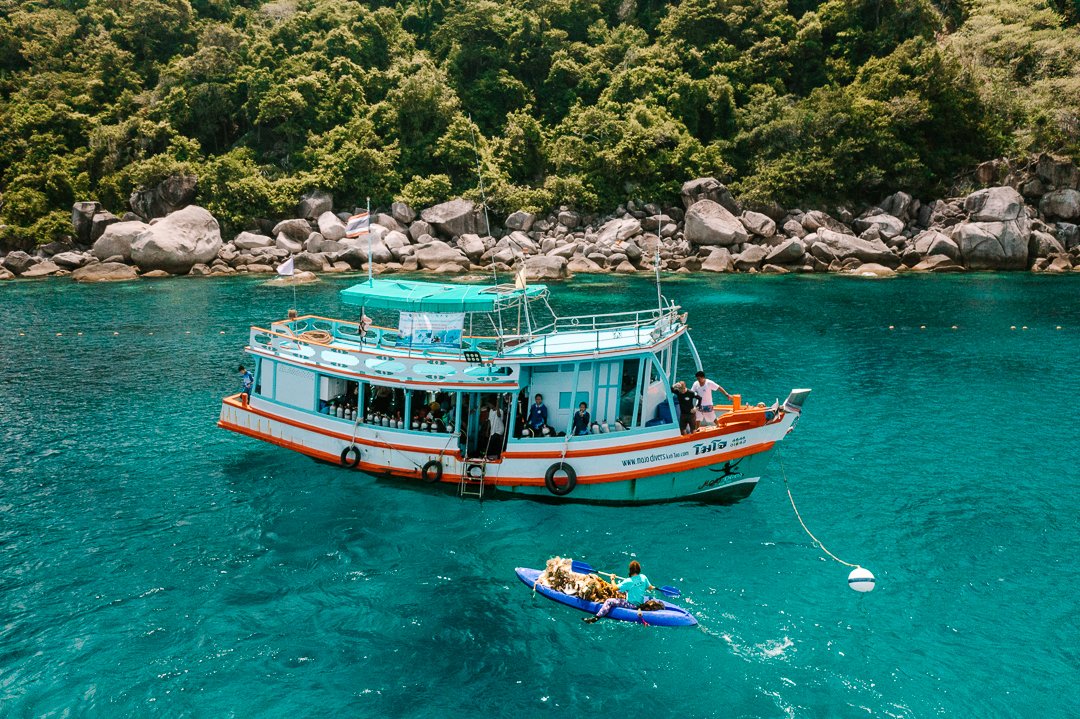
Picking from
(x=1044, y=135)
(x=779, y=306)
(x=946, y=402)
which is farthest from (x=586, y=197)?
(x=946, y=402)

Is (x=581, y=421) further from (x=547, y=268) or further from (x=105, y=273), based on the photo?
(x=105, y=273)

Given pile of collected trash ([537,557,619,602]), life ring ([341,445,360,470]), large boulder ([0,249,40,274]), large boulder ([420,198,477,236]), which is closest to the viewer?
pile of collected trash ([537,557,619,602])

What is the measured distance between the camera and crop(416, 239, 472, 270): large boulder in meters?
63.6

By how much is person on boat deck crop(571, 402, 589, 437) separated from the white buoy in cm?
734

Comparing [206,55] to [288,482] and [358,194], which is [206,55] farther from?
[288,482]

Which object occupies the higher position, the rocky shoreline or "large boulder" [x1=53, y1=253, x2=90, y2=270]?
the rocky shoreline

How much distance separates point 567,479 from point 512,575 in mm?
Answer: 3540

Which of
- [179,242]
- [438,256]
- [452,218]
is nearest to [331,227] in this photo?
[452,218]

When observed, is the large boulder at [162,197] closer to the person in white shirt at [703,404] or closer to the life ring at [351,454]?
the life ring at [351,454]

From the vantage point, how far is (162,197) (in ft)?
230

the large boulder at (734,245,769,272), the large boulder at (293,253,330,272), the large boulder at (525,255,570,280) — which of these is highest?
the large boulder at (734,245,769,272)

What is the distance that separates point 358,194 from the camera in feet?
240

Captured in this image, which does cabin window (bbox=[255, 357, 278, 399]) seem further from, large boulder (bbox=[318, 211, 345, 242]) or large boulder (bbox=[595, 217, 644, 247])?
large boulder (bbox=[595, 217, 644, 247])

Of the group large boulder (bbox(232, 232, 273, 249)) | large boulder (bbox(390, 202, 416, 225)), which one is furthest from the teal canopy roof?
large boulder (bbox(390, 202, 416, 225))
